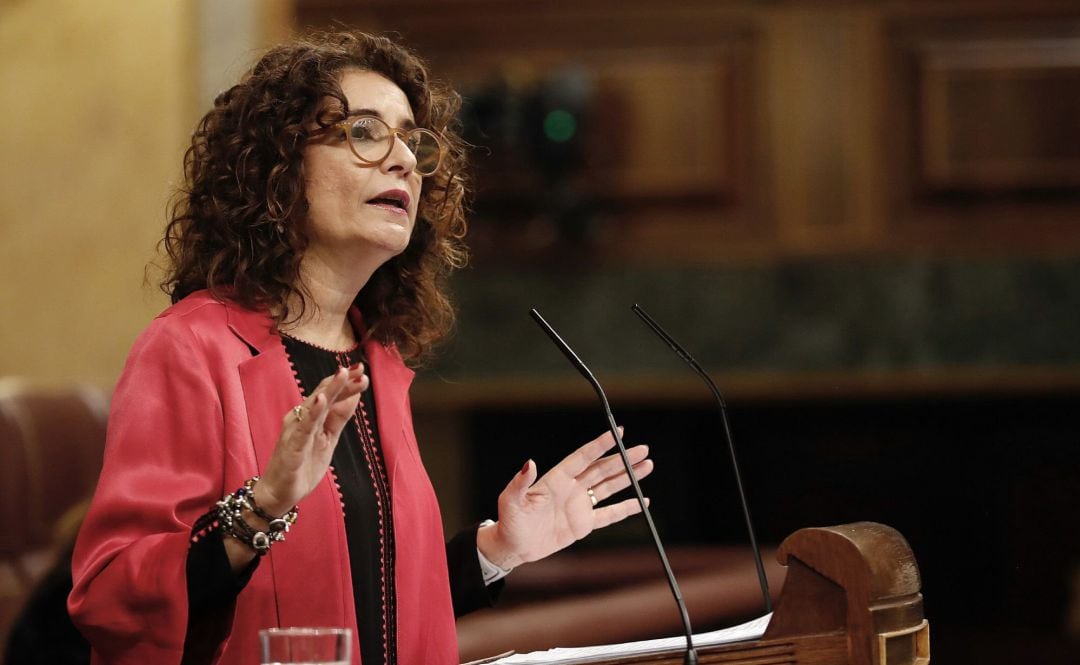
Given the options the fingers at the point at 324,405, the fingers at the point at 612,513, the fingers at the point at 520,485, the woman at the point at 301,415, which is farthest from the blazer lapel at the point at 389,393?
the fingers at the point at 324,405

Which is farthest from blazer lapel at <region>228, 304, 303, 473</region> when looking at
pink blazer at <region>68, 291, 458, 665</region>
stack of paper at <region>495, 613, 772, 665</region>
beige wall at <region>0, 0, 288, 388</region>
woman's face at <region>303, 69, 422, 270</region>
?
beige wall at <region>0, 0, 288, 388</region>

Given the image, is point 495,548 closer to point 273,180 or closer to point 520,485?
point 520,485

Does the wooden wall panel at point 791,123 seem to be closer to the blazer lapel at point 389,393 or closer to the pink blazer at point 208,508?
the blazer lapel at point 389,393

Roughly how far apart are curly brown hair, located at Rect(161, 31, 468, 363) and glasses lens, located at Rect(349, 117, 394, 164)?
23 mm

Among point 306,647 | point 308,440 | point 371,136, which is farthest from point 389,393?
point 306,647

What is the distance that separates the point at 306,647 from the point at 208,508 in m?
0.28

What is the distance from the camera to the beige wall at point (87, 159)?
4.11 metres

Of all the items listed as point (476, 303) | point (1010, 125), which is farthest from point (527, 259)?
point (1010, 125)

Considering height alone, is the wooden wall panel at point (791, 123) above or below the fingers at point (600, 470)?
above

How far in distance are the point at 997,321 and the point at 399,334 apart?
2.74 meters

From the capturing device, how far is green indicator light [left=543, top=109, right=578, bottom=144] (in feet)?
12.7

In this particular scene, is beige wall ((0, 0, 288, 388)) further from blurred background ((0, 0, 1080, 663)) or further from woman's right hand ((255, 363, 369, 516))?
woman's right hand ((255, 363, 369, 516))

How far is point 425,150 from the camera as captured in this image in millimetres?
1618

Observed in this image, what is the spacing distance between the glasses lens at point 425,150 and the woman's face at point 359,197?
1.2 inches
